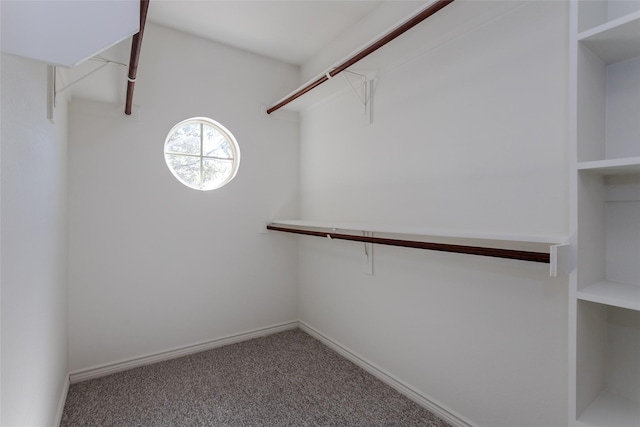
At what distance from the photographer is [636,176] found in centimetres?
111

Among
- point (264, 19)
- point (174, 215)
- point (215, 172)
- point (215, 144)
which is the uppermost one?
point (264, 19)

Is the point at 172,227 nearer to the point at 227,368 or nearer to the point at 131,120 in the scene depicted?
the point at 131,120

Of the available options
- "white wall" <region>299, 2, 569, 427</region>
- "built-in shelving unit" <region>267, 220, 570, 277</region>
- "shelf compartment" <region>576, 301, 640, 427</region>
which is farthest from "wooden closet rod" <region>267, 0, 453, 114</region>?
"shelf compartment" <region>576, 301, 640, 427</region>

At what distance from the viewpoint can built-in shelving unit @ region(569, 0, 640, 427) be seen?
104cm

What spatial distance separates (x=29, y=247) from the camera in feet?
3.60

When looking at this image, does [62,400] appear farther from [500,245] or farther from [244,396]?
[500,245]

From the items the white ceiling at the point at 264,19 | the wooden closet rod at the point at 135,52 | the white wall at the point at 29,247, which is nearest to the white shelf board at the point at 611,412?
the white wall at the point at 29,247

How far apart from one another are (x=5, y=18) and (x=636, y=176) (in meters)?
1.85

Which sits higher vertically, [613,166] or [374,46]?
[374,46]

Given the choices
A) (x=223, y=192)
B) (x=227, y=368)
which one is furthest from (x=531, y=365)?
(x=223, y=192)

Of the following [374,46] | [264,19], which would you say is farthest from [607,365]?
[264,19]

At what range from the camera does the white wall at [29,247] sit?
0.88m

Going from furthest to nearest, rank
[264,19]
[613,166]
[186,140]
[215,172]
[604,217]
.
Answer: [215,172]
[186,140]
[264,19]
[604,217]
[613,166]

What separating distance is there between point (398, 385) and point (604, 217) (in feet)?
4.88
